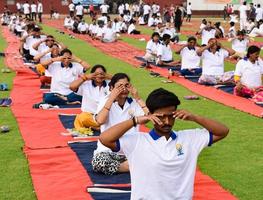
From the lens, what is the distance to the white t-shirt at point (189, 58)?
45.2 feet

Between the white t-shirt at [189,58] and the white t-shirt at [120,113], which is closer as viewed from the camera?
the white t-shirt at [120,113]

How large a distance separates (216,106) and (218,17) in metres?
33.8


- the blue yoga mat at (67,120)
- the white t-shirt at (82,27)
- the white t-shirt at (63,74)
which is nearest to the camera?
the blue yoga mat at (67,120)

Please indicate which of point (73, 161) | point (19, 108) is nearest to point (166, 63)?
point (19, 108)

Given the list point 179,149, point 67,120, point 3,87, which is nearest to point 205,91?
point 67,120

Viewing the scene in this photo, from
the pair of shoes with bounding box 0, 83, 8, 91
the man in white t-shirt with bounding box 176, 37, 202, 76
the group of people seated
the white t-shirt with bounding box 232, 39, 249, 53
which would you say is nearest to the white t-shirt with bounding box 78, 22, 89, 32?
the group of people seated

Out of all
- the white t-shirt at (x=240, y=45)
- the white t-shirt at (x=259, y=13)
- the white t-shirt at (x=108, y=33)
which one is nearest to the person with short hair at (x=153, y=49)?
the white t-shirt at (x=240, y=45)

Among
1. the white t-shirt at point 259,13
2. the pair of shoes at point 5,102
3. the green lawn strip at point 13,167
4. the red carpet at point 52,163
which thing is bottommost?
the green lawn strip at point 13,167

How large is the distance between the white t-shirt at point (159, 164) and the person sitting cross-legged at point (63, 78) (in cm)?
625

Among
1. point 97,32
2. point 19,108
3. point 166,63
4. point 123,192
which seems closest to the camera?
point 123,192

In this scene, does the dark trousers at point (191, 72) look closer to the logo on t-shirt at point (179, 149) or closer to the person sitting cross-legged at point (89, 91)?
the person sitting cross-legged at point (89, 91)

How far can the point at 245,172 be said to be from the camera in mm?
6230

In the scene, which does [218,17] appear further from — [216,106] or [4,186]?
[4,186]

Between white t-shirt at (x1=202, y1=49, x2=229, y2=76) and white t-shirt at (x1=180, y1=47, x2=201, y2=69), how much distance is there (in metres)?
1.34
